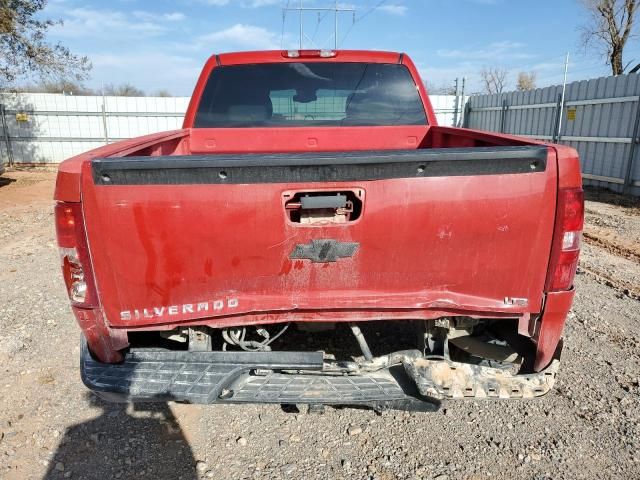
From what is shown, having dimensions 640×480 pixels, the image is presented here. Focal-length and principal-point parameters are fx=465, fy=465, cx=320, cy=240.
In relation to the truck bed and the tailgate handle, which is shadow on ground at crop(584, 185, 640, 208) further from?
the tailgate handle

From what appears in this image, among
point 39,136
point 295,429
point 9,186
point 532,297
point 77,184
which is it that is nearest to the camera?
point 77,184

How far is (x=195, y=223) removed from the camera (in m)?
1.98

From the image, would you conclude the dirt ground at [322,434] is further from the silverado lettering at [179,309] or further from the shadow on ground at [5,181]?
the shadow on ground at [5,181]

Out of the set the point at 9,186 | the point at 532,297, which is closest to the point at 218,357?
the point at 532,297

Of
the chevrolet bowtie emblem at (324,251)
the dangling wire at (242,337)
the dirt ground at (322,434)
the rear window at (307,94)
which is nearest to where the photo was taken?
the chevrolet bowtie emblem at (324,251)

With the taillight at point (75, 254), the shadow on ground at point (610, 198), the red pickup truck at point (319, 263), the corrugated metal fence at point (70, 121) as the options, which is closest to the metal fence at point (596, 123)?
the shadow on ground at point (610, 198)

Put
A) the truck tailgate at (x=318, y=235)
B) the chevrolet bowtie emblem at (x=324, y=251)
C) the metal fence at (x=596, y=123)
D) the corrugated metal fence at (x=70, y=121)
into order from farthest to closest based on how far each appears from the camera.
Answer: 1. the corrugated metal fence at (x=70, y=121)
2. the metal fence at (x=596, y=123)
3. the chevrolet bowtie emblem at (x=324, y=251)
4. the truck tailgate at (x=318, y=235)

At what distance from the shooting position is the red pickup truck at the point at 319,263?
6.41ft

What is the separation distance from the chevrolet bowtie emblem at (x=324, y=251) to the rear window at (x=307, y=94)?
208 centimetres

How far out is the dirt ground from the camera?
2.45 metres

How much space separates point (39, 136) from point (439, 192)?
18974 millimetres

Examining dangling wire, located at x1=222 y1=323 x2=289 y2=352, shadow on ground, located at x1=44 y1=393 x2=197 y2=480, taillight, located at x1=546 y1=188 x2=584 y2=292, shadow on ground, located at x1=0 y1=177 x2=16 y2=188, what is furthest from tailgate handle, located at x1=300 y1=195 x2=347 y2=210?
shadow on ground, located at x1=0 y1=177 x2=16 y2=188

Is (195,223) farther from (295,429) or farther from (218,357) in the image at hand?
(295,429)

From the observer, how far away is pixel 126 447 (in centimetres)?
262
